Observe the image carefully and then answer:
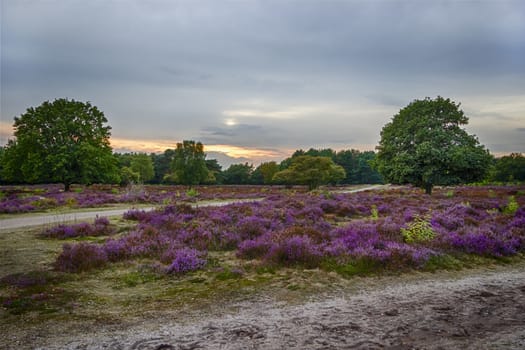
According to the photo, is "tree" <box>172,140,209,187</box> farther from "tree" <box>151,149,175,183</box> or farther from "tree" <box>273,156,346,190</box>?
"tree" <box>151,149,175,183</box>

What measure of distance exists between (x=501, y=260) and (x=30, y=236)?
15294 mm

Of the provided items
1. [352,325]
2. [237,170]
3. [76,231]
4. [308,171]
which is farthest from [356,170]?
[352,325]

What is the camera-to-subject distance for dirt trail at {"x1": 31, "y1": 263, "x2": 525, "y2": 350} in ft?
13.5

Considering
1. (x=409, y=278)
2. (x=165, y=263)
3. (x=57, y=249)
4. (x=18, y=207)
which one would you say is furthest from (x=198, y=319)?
(x=18, y=207)

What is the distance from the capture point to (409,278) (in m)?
7.19

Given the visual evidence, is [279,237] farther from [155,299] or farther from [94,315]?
[94,315]

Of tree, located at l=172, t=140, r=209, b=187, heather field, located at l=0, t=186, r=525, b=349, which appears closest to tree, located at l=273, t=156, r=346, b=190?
tree, located at l=172, t=140, r=209, b=187

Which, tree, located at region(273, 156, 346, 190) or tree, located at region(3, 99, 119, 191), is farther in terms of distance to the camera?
tree, located at region(273, 156, 346, 190)

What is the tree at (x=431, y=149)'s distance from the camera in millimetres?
25609

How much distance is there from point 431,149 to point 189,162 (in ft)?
163

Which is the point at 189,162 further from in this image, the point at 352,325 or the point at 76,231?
the point at 352,325

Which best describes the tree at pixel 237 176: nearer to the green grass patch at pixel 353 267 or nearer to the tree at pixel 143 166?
the tree at pixel 143 166

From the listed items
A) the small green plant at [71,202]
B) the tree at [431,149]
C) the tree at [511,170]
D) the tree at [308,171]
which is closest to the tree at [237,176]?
the tree at [308,171]

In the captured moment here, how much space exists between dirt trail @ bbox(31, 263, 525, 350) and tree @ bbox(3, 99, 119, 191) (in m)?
31.9
